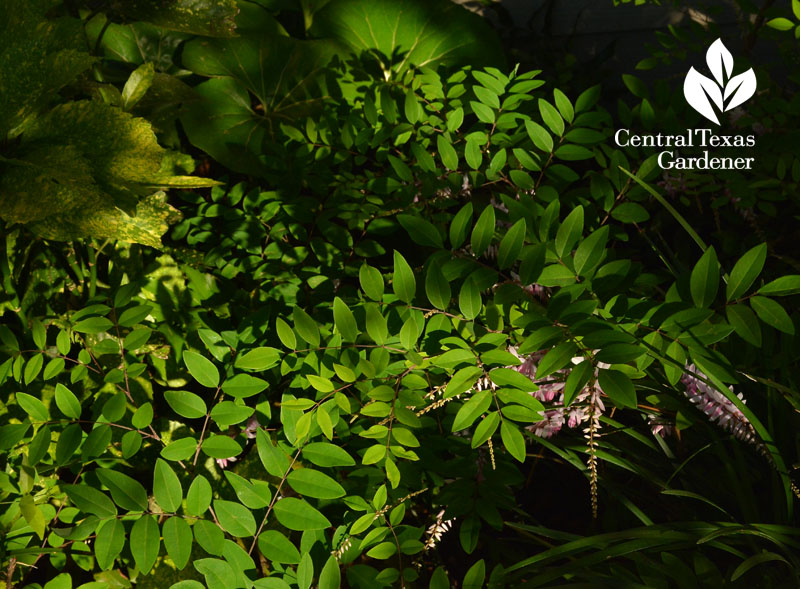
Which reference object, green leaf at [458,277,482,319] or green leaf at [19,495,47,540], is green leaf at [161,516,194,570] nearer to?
green leaf at [19,495,47,540]

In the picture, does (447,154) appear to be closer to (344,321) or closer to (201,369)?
(344,321)

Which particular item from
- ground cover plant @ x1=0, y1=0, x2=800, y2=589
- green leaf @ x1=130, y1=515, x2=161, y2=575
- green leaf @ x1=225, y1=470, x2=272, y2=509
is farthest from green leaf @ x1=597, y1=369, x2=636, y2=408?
green leaf @ x1=130, y1=515, x2=161, y2=575

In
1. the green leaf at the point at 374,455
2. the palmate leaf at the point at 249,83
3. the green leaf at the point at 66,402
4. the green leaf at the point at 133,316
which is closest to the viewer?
the green leaf at the point at 374,455

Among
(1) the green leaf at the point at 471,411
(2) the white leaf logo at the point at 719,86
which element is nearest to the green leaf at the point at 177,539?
(1) the green leaf at the point at 471,411

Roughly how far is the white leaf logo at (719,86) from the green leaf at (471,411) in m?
1.00

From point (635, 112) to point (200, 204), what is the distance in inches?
35.4

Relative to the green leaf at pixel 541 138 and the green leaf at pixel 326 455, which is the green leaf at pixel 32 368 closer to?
the green leaf at pixel 326 455

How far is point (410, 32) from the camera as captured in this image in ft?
5.90

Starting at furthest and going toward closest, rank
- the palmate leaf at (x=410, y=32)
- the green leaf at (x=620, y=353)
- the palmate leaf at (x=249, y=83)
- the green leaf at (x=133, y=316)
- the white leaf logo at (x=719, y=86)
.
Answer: the palmate leaf at (x=410, y=32)
the palmate leaf at (x=249, y=83)
the white leaf logo at (x=719, y=86)
the green leaf at (x=133, y=316)
the green leaf at (x=620, y=353)

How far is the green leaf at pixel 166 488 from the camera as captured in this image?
2.30 ft

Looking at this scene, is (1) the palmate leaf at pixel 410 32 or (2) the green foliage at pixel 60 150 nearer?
(2) the green foliage at pixel 60 150

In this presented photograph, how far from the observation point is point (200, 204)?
1.31 metres

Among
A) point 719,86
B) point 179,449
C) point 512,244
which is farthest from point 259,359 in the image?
point 719,86

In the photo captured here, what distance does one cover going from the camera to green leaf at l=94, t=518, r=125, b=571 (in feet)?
2.29
